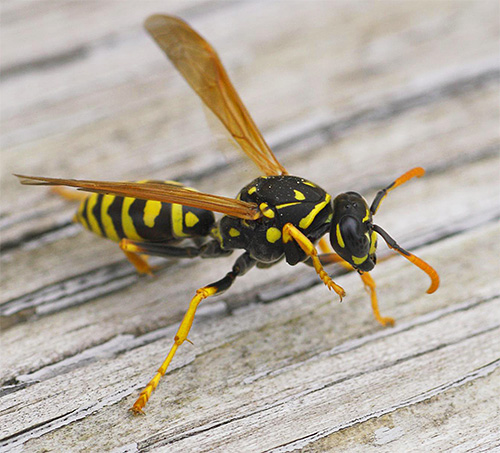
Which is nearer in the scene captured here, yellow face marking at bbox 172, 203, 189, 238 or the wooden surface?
the wooden surface

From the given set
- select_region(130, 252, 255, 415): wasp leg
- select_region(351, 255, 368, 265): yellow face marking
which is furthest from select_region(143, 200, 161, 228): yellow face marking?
select_region(351, 255, 368, 265): yellow face marking

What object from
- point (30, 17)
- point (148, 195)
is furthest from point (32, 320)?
point (30, 17)

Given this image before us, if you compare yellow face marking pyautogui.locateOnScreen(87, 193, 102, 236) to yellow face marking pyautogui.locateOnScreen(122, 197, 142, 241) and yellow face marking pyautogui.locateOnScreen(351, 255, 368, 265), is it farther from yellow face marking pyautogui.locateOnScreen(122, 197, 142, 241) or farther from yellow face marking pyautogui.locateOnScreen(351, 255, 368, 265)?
yellow face marking pyautogui.locateOnScreen(351, 255, 368, 265)

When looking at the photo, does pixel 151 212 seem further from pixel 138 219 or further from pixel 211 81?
pixel 211 81

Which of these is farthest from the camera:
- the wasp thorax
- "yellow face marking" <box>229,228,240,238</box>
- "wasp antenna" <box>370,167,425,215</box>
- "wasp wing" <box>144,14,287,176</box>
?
"wasp wing" <box>144,14,287,176</box>

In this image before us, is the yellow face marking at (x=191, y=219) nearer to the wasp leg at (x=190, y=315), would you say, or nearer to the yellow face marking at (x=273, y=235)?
the wasp leg at (x=190, y=315)

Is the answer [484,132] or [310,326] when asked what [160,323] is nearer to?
[310,326]

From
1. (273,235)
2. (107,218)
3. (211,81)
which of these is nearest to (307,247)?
(273,235)
